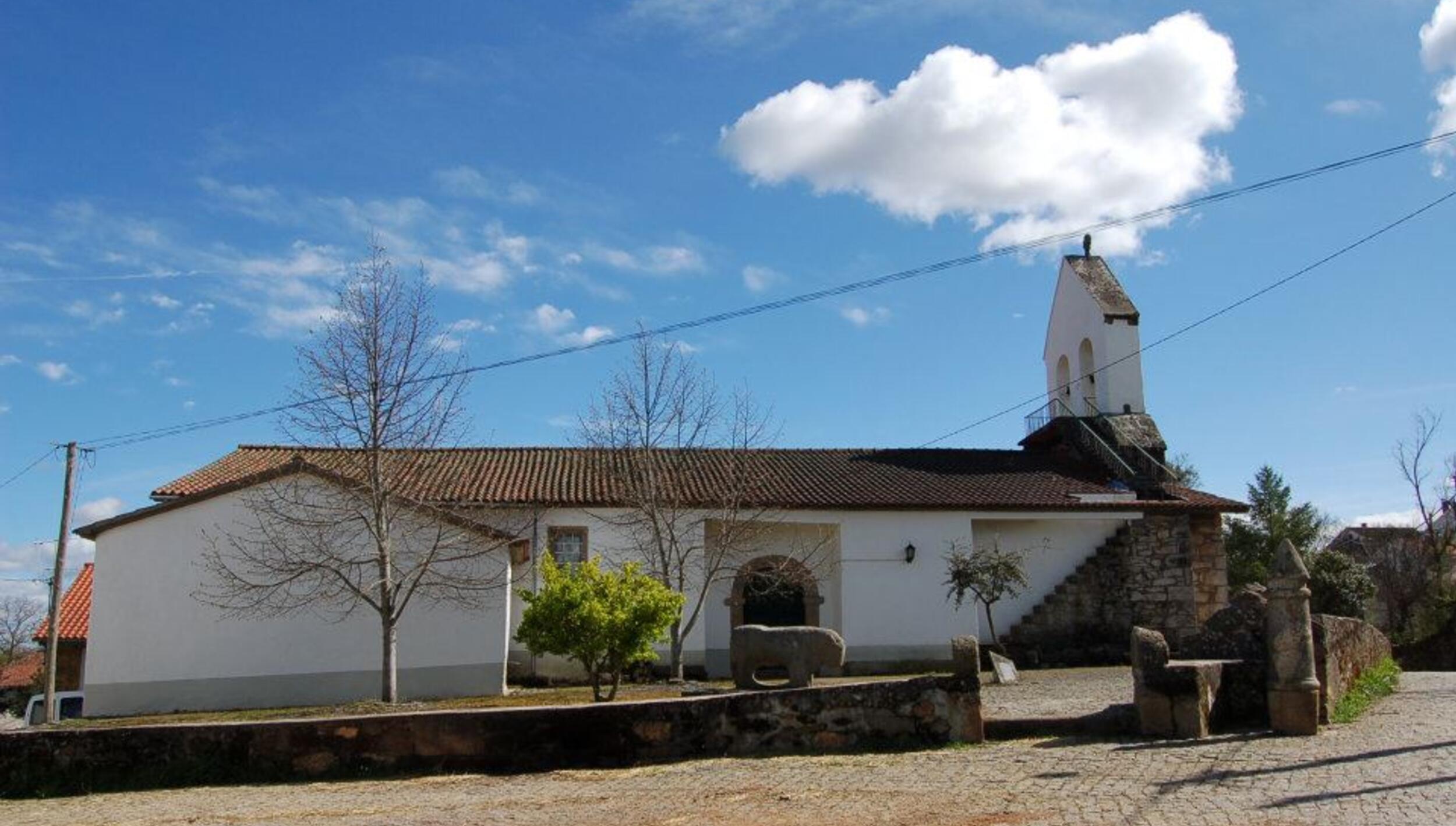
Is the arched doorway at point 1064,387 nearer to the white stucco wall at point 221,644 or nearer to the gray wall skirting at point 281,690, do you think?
the white stucco wall at point 221,644

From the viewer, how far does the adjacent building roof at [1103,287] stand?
1115 inches

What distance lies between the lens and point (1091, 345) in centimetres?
2912

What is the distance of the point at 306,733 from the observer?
9.82 m

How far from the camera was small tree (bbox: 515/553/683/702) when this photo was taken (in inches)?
581

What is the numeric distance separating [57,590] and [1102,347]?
2410 cm

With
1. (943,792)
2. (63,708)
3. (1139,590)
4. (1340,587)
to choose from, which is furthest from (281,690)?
(1340,587)

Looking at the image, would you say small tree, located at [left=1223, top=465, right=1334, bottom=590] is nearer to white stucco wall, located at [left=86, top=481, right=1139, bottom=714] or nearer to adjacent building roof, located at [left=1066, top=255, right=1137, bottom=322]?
adjacent building roof, located at [left=1066, top=255, right=1137, bottom=322]

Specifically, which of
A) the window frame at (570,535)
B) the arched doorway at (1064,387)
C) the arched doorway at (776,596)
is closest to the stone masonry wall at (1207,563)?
the arched doorway at (1064,387)

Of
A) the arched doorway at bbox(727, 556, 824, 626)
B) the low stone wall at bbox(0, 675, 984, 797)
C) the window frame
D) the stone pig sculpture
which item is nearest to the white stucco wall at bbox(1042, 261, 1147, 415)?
the arched doorway at bbox(727, 556, 824, 626)

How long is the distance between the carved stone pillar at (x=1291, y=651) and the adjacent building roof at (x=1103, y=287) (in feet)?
62.3

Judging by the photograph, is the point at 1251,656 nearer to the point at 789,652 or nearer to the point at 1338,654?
the point at 1338,654

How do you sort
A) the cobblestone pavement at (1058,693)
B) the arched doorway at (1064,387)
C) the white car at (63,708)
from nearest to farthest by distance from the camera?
the cobblestone pavement at (1058,693) → the white car at (63,708) → the arched doorway at (1064,387)

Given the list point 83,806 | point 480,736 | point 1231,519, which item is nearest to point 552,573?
point 480,736

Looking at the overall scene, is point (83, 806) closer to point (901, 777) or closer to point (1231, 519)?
point (901, 777)
